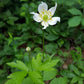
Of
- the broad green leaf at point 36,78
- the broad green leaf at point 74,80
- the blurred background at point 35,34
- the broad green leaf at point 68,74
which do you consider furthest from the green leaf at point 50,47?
the broad green leaf at point 36,78

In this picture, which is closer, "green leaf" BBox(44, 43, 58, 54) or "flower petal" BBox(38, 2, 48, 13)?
"flower petal" BBox(38, 2, 48, 13)

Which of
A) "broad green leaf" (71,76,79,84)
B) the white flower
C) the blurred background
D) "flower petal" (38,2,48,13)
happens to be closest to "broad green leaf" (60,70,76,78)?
"broad green leaf" (71,76,79,84)

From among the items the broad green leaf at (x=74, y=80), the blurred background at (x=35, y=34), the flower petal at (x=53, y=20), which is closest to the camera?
the flower petal at (x=53, y=20)

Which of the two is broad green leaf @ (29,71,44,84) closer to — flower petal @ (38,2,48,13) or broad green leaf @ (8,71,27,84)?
broad green leaf @ (8,71,27,84)

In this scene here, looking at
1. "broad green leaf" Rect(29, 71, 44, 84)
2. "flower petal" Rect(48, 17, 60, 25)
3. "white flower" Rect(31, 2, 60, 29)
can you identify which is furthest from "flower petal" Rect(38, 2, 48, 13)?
"broad green leaf" Rect(29, 71, 44, 84)

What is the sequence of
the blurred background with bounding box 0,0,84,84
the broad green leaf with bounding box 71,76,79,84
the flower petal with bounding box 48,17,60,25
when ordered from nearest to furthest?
the flower petal with bounding box 48,17,60,25, the broad green leaf with bounding box 71,76,79,84, the blurred background with bounding box 0,0,84,84

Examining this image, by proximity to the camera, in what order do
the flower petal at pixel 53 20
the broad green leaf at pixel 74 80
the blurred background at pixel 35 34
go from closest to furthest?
the flower petal at pixel 53 20
the broad green leaf at pixel 74 80
the blurred background at pixel 35 34

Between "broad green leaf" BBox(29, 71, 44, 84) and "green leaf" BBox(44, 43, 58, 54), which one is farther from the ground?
"broad green leaf" BBox(29, 71, 44, 84)

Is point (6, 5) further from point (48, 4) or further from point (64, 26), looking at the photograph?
point (48, 4)

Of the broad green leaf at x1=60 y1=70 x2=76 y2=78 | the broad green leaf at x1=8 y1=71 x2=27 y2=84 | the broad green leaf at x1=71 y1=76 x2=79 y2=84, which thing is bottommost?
the broad green leaf at x1=71 y1=76 x2=79 y2=84

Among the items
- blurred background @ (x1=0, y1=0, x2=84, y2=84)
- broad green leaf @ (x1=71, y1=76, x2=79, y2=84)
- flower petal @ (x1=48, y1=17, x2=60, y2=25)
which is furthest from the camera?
blurred background @ (x1=0, y1=0, x2=84, y2=84)

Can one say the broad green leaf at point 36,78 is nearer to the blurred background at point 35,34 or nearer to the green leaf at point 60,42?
the blurred background at point 35,34

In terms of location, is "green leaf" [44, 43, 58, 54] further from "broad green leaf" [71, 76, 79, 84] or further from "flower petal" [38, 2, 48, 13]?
"flower petal" [38, 2, 48, 13]
